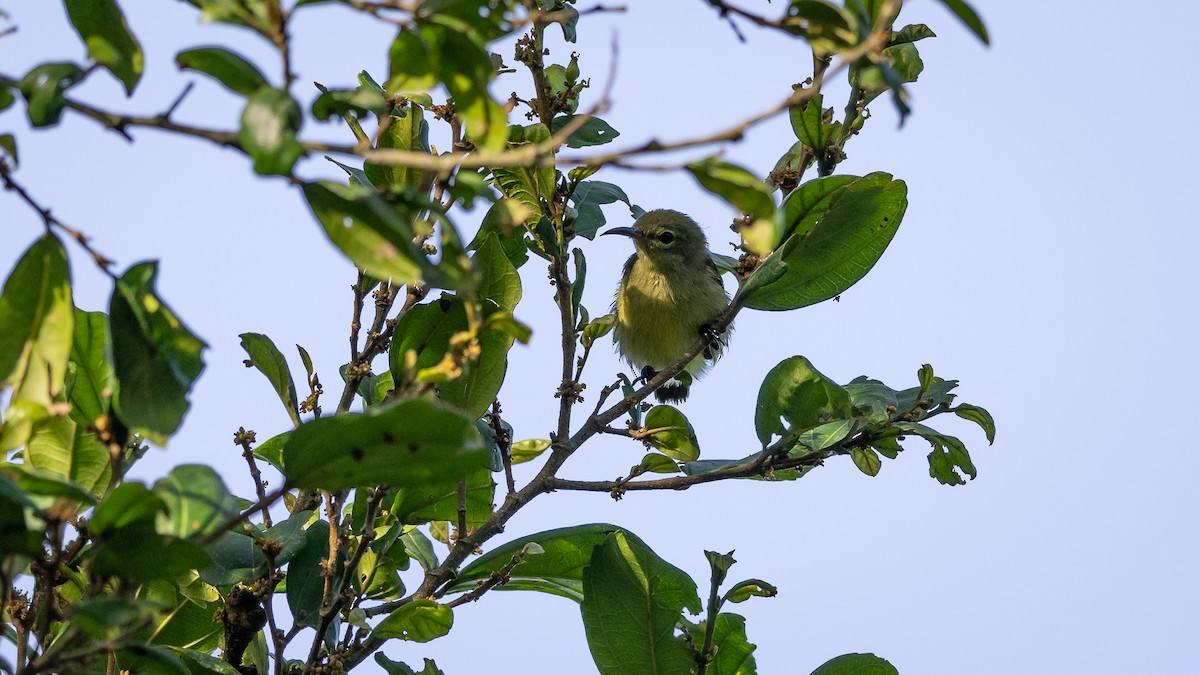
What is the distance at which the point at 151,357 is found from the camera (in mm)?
1849

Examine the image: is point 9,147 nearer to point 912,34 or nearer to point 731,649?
point 731,649

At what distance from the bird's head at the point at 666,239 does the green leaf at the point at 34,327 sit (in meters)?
5.14

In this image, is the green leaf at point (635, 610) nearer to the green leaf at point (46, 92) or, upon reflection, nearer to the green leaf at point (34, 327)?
the green leaf at point (34, 327)

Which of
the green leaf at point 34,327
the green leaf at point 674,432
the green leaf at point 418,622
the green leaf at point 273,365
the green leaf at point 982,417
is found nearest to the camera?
the green leaf at point 34,327

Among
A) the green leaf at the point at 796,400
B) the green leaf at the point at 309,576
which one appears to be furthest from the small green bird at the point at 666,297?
the green leaf at the point at 309,576

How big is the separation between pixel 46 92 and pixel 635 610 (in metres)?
1.83

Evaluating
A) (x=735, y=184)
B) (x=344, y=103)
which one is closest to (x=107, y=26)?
(x=344, y=103)

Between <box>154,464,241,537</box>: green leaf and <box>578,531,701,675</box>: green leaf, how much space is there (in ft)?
4.41

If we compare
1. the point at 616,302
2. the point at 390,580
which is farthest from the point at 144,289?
the point at 616,302

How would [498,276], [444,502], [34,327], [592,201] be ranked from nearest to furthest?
[34,327], [498,276], [444,502], [592,201]

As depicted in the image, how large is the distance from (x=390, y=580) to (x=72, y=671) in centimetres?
107

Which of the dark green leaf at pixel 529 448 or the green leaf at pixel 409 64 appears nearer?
the green leaf at pixel 409 64

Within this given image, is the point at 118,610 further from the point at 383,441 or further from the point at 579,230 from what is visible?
the point at 579,230

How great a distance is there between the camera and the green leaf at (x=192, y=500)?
1654 mm
